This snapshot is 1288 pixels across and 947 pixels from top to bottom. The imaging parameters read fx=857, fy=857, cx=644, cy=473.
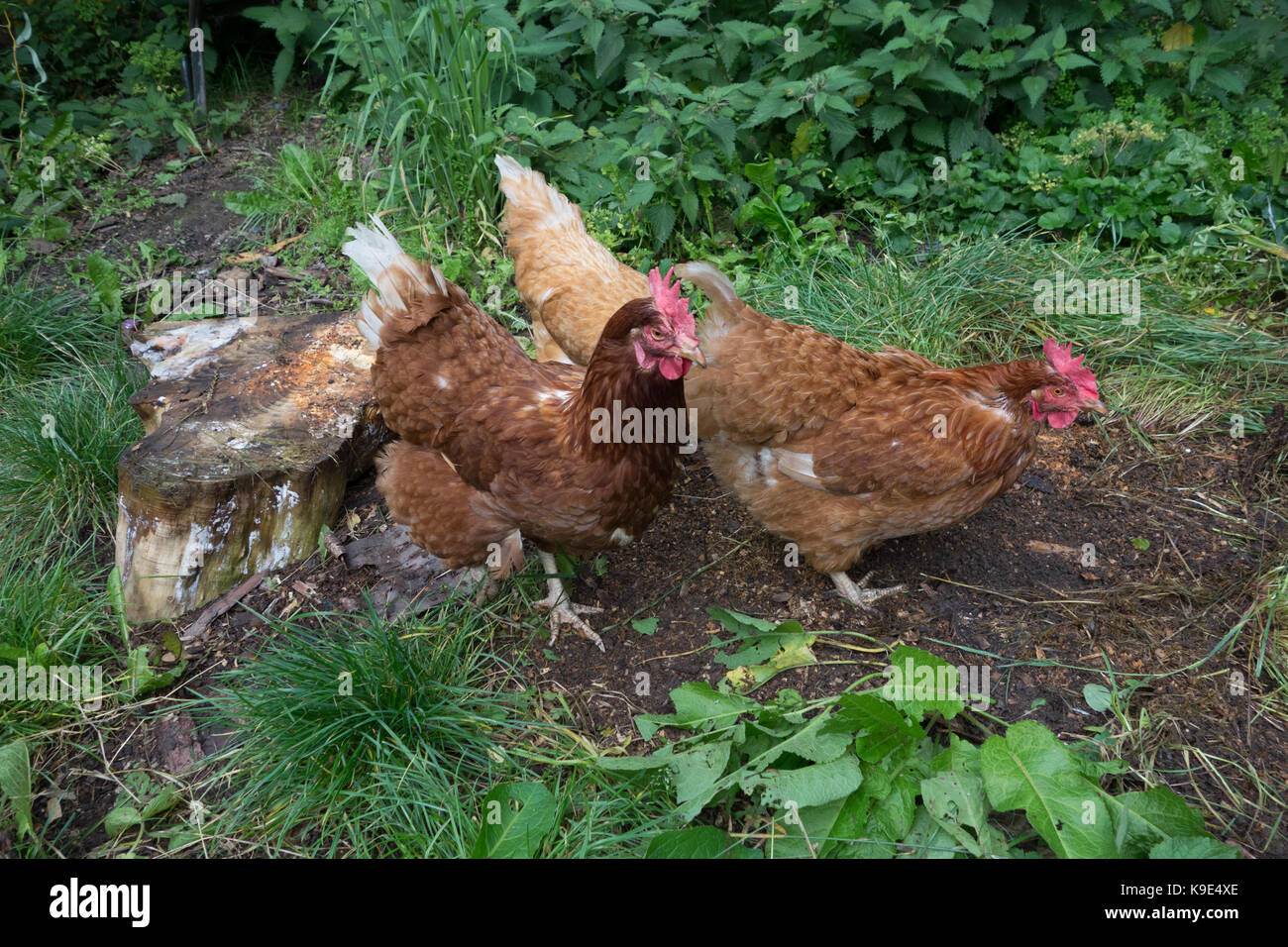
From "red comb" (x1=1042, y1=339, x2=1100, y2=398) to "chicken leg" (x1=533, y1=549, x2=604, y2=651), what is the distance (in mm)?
2078

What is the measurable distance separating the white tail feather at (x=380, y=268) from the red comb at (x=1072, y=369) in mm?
2422

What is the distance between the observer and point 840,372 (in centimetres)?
349

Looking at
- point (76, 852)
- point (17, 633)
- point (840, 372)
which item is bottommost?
point (76, 852)

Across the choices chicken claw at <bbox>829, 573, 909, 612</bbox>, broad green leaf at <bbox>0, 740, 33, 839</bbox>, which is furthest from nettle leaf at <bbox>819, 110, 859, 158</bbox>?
broad green leaf at <bbox>0, 740, 33, 839</bbox>

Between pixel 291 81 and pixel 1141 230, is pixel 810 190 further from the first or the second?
pixel 291 81

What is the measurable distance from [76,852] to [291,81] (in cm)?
623

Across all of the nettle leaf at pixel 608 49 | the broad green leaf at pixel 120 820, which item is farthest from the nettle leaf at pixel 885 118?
the broad green leaf at pixel 120 820

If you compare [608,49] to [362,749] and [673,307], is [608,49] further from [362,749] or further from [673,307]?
[362,749]

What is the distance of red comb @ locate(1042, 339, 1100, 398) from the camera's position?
10.5 feet

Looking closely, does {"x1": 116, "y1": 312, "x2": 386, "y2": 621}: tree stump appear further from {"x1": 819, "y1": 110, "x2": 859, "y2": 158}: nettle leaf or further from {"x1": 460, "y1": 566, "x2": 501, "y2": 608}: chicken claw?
{"x1": 819, "y1": 110, "x2": 859, "y2": 158}: nettle leaf

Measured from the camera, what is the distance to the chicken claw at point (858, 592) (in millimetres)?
3666

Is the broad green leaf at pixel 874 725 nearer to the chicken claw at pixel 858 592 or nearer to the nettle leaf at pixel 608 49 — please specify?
the chicken claw at pixel 858 592

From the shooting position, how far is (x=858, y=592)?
369cm
